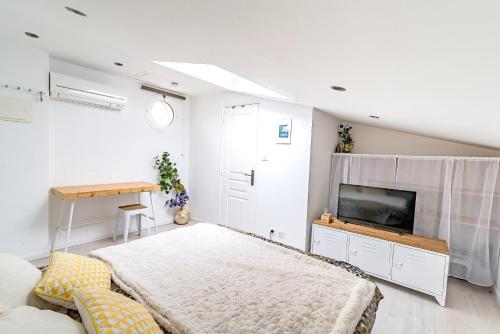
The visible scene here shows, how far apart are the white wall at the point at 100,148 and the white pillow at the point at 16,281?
231cm

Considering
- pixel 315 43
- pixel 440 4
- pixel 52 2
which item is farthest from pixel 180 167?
pixel 440 4

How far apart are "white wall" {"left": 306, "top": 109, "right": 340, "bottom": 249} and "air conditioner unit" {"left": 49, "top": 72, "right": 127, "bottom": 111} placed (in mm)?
2937

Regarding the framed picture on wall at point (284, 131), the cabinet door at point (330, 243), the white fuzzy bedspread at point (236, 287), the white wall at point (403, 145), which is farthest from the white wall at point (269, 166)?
the white fuzzy bedspread at point (236, 287)

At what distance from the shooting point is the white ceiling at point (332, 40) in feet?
2.50

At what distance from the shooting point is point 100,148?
3547 millimetres

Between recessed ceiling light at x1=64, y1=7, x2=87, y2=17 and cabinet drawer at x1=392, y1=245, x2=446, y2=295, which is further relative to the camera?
cabinet drawer at x1=392, y1=245, x2=446, y2=295

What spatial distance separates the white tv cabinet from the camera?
8.14 feet

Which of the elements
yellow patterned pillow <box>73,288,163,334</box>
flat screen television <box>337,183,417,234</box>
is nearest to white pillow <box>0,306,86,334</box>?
yellow patterned pillow <box>73,288,163,334</box>

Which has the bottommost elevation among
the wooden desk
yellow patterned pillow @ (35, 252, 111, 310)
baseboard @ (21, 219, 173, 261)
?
baseboard @ (21, 219, 173, 261)

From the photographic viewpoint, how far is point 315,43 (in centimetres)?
114

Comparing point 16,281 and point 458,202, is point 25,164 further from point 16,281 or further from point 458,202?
point 458,202

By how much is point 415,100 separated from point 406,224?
185 cm

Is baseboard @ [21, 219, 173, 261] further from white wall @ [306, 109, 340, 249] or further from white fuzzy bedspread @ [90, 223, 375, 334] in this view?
white wall @ [306, 109, 340, 249]

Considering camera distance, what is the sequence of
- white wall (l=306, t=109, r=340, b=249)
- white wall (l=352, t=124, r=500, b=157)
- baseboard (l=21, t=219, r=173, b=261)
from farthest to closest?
1. white wall (l=306, t=109, r=340, b=249)
2. white wall (l=352, t=124, r=500, b=157)
3. baseboard (l=21, t=219, r=173, b=261)
